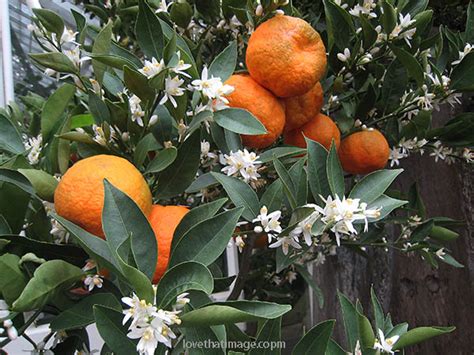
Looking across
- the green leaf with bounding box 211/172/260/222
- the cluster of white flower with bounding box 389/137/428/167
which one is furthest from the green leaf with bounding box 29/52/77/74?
the cluster of white flower with bounding box 389/137/428/167

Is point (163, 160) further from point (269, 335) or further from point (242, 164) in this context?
point (269, 335)

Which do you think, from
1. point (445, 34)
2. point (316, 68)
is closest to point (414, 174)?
point (445, 34)

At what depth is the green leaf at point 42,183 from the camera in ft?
1.58

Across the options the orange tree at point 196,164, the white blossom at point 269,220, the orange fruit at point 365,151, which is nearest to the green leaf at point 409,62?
the orange tree at point 196,164

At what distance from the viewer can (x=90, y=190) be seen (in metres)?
0.44

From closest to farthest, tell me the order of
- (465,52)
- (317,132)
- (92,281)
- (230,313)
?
(230,313)
(92,281)
(317,132)
(465,52)

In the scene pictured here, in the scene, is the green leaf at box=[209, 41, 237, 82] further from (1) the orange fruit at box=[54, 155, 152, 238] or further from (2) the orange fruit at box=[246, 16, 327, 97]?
(1) the orange fruit at box=[54, 155, 152, 238]

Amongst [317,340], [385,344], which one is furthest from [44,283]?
[385,344]

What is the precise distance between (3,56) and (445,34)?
64.2 inches

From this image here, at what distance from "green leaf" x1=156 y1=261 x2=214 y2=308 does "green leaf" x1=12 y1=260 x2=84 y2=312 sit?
0.31 ft

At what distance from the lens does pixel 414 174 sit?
4.35 feet

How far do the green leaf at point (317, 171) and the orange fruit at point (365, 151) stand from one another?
8.3 inches

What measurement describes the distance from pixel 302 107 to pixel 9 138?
1.24 feet

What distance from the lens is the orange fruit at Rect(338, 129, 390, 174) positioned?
73cm
